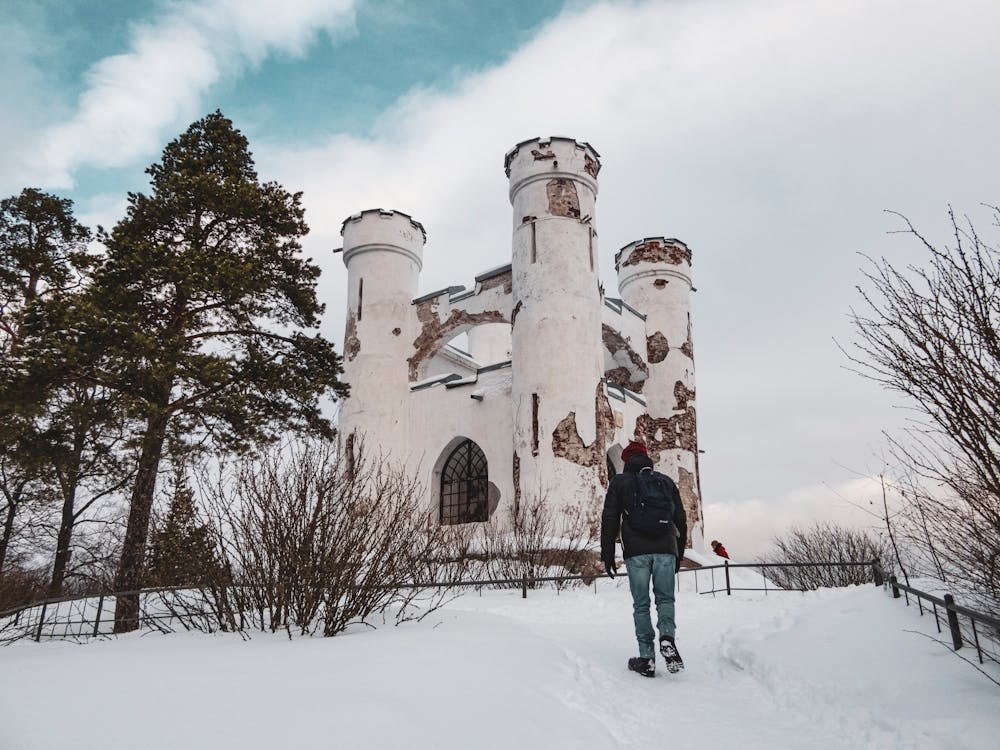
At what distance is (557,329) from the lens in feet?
58.7

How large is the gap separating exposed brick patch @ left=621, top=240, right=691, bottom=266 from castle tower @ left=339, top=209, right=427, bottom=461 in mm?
7069

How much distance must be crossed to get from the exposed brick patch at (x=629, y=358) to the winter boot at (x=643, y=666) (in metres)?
16.3

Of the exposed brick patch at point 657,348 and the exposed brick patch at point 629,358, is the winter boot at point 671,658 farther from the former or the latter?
the exposed brick patch at point 657,348

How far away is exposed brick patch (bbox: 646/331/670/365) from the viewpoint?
23328mm

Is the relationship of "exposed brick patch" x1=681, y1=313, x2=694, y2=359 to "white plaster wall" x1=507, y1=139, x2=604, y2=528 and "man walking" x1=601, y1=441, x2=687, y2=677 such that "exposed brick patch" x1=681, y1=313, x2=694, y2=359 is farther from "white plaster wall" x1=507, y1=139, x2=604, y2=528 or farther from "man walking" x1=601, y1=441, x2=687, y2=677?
"man walking" x1=601, y1=441, x2=687, y2=677

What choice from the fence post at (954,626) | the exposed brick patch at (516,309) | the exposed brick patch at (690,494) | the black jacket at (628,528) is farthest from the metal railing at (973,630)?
the exposed brick patch at (690,494)

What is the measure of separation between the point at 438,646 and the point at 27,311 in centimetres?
1047

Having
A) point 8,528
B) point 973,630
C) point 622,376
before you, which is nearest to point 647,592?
point 973,630

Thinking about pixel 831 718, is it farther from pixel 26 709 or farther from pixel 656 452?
pixel 656 452

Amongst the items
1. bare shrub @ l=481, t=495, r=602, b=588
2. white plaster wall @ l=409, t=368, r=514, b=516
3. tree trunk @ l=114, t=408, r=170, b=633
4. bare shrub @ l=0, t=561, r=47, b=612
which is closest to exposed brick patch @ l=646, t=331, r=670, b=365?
white plaster wall @ l=409, t=368, r=514, b=516

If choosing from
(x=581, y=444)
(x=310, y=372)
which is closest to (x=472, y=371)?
(x=581, y=444)

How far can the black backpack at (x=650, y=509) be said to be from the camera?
588cm

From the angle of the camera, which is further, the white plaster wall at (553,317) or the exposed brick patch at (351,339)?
the exposed brick patch at (351,339)

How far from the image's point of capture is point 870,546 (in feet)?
115
